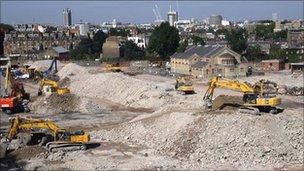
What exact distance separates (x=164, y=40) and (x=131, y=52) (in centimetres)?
1212

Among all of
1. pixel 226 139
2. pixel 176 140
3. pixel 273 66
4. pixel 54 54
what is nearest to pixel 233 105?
pixel 226 139

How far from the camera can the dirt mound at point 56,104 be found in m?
42.9

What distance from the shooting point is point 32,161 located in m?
25.6

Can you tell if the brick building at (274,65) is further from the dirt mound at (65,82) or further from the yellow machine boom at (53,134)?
the yellow machine boom at (53,134)

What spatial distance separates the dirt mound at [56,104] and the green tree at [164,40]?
41149 mm

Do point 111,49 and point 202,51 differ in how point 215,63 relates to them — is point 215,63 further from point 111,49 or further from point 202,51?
point 111,49

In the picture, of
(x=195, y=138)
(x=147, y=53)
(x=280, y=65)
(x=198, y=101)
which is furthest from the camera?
(x=147, y=53)

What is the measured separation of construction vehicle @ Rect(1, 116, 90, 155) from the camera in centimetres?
2702

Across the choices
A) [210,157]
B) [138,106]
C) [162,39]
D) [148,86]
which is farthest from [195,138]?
[162,39]

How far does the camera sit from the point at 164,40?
84812mm

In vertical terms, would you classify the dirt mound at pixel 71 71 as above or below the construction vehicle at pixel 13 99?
above

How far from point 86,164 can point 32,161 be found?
288cm

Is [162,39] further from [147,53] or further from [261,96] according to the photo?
[261,96]

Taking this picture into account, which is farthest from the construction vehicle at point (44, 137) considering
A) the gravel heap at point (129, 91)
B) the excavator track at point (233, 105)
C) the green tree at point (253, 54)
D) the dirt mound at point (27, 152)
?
the green tree at point (253, 54)
